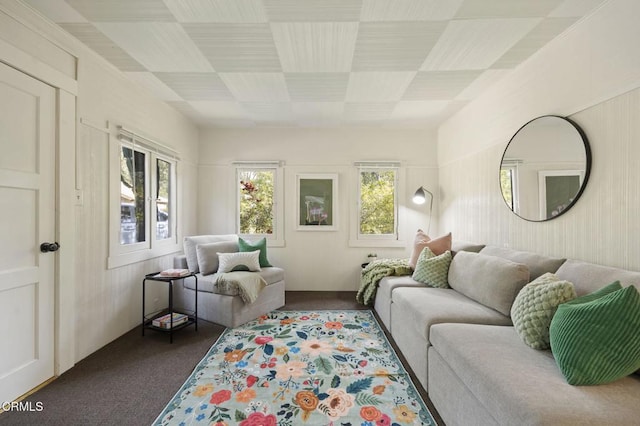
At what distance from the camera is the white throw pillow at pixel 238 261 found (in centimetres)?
325

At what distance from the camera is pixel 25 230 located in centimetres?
182

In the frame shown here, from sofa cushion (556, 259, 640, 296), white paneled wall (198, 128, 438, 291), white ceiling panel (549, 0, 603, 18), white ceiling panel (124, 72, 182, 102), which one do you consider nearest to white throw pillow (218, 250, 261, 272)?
white paneled wall (198, 128, 438, 291)

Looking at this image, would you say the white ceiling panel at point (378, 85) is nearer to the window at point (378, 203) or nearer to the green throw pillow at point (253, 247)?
the window at point (378, 203)

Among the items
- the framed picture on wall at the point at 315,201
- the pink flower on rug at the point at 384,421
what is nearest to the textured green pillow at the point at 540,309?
the pink flower on rug at the point at 384,421

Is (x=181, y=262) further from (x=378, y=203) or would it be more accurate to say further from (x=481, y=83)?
(x=481, y=83)

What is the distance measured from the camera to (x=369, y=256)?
13.7 ft

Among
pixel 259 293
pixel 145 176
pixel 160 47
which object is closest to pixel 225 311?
pixel 259 293

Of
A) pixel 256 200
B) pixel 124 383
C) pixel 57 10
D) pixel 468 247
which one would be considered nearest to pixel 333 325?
pixel 468 247

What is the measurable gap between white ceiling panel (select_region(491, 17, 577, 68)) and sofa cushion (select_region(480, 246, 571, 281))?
5.43 feet

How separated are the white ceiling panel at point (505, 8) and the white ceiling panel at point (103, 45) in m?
2.62

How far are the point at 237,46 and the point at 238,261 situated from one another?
88.7 inches

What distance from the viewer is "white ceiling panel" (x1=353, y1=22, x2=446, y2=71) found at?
198cm

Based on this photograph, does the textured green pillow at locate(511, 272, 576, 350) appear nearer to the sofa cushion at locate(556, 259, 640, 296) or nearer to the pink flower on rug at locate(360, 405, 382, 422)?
the sofa cushion at locate(556, 259, 640, 296)

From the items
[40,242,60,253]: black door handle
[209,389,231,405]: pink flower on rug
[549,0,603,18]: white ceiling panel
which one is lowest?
[209,389,231,405]: pink flower on rug
